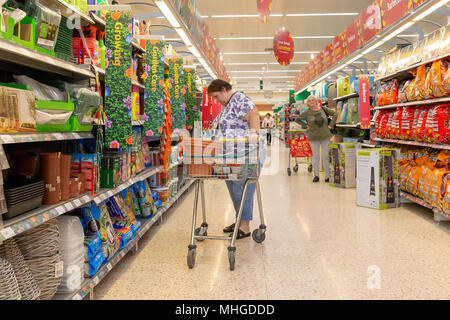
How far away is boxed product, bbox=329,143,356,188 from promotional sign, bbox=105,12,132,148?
440cm

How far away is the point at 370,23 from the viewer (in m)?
5.74

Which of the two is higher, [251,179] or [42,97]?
[42,97]

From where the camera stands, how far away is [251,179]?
308cm

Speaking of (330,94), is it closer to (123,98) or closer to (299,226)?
(299,226)

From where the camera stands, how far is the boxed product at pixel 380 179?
463cm

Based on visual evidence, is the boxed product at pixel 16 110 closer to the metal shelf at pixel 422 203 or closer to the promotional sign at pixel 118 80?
the promotional sign at pixel 118 80

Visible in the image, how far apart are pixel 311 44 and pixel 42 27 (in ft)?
41.8

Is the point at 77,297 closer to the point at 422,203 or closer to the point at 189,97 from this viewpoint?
the point at 422,203

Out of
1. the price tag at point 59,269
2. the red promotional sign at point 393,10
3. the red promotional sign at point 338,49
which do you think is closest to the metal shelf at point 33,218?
the price tag at point 59,269

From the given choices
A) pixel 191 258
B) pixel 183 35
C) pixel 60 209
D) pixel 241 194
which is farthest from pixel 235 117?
pixel 183 35

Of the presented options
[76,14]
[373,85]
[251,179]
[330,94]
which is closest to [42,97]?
[76,14]

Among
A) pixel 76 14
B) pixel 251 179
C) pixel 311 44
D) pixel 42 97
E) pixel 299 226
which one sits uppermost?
pixel 311 44

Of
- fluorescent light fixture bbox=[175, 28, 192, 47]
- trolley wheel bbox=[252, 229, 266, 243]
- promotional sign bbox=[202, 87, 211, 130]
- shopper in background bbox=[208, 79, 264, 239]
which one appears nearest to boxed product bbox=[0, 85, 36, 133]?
shopper in background bbox=[208, 79, 264, 239]

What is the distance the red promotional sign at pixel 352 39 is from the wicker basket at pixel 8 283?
6495 millimetres
